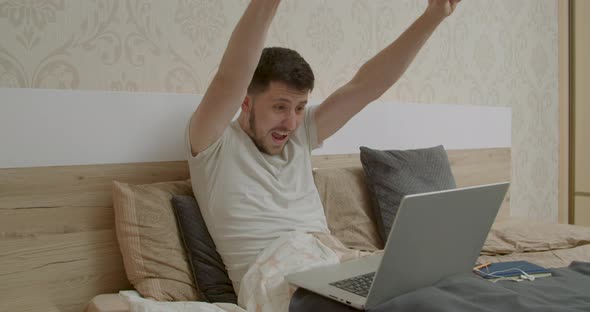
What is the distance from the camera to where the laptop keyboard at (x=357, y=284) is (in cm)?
101

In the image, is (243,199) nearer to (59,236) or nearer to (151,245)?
(151,245)

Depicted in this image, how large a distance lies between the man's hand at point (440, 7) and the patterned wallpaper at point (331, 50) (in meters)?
0.68

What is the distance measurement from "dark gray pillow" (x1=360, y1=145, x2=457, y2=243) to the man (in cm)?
36

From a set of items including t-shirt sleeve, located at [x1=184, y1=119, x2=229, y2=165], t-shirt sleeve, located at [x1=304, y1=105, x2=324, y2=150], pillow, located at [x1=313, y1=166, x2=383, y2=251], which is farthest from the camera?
pillow, located at [x1=313, y1=166, x2=383, y2=251]

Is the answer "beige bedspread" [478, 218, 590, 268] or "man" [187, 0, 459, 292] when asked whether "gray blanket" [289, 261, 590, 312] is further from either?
"beige bedspread" [478, 218, 590, 268]

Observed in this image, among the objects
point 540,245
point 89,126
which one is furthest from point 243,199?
point 540,245

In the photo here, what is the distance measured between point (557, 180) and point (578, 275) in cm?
277

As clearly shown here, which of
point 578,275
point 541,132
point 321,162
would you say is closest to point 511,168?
point 541,132

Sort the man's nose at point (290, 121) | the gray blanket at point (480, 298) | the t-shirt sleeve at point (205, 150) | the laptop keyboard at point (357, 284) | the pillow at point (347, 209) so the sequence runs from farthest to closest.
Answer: the pillow at point (347, 209) < the man's nose at point (290, 121) < the t-shirt sleeve at point (205, 150) < the laptop keyboard at point (357, 284) < the gray blanket at point (480, 298)

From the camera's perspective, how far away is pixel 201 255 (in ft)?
4.69

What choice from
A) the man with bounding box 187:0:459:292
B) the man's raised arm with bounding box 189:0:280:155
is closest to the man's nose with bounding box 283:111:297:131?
the man with bounding box 187:0:459:292

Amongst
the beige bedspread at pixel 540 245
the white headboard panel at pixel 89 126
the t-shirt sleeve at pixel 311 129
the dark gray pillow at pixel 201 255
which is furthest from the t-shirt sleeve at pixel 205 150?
the beige bedspread at pixel 540 245

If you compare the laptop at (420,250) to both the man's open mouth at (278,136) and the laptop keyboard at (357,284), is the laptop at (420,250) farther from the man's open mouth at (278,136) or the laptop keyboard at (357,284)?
the man's open mouth at (278,136)

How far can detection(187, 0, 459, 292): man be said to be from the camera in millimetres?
1312
